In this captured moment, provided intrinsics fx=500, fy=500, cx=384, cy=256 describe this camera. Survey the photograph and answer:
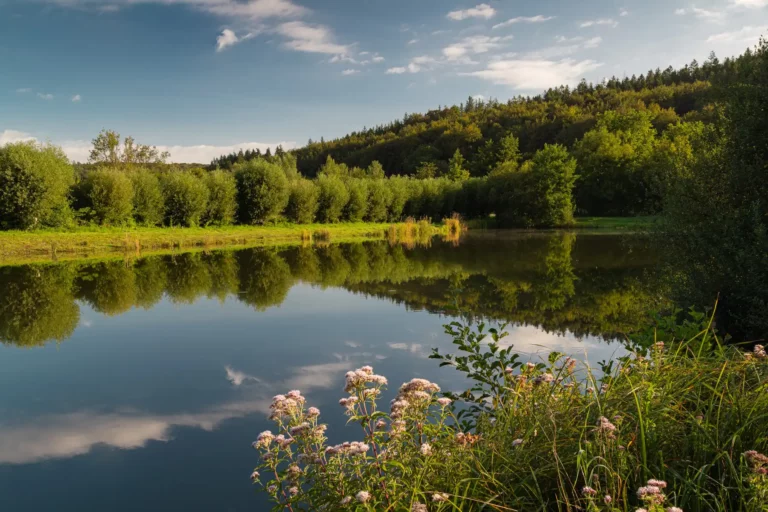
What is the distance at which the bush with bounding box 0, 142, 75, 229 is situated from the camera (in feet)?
96.4

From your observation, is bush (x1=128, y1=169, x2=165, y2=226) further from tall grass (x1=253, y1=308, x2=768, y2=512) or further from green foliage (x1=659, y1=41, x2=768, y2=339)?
tall grass (x1=253, y1=308, x2=768, y2=512)

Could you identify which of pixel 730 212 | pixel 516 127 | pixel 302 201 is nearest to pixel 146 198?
pixel 302 201

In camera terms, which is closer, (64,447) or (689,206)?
(64,447)

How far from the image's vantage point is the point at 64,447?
6.26 metres

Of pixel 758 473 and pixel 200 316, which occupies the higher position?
pixel 758 473

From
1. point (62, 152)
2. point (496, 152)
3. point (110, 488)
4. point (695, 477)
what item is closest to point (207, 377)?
point (110, 488)

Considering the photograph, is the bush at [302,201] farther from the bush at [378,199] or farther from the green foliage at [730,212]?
the green foliage at [730,212]

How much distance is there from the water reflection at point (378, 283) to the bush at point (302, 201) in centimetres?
1575

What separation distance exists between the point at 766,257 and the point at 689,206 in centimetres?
281

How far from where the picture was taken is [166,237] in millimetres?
34000

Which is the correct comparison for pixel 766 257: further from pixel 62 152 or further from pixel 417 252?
pixel 62 152

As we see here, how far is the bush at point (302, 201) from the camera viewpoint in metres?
45.1

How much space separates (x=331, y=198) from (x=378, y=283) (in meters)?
30.1

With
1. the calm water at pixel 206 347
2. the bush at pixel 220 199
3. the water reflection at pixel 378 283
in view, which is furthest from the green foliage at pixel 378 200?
the calm water at pixel 206 347
